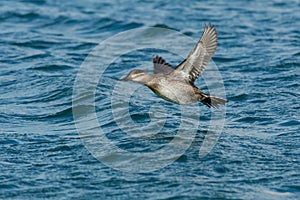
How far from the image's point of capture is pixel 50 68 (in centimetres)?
1391

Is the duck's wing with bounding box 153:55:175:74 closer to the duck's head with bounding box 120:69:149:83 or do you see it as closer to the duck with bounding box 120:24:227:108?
the duck with bounding box 120:24:227:108

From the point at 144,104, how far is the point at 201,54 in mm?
2593

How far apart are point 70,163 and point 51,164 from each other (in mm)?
234

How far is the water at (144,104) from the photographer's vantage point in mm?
8062

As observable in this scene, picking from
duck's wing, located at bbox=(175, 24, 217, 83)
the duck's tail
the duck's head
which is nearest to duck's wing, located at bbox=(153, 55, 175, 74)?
duck's wing, located at bbox=(175, 24, 217, 83)

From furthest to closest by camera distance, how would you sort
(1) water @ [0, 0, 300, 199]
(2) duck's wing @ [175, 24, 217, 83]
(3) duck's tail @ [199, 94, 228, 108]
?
1. (3) duck's tail @ [199, 94, 228, 108]
2. (2) duck's wing @ [175, 24, 217, 83]
3. (1) water @ [0, 0, 300, 199]

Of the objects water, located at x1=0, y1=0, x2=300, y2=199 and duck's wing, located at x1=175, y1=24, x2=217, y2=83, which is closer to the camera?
water, located at x1=0, y1=0, x2=300, y2=199

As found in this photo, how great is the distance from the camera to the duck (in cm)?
891

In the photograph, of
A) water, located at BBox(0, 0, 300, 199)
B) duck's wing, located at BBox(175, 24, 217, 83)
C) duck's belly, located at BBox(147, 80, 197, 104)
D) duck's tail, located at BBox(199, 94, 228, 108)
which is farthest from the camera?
duck's tail, located at BBox(199, 94, 228, 108)

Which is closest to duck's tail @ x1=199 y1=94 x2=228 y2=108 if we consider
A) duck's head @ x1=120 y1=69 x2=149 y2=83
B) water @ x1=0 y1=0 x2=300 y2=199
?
water @ x1=0 y1=0 x2=300 y2=199

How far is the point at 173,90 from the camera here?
893 centimetres

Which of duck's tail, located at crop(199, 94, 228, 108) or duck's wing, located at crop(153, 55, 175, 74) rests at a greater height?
duck's wing, located at crop(153, 55, 175, 74)

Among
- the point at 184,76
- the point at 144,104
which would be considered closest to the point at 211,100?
the point at 184,76

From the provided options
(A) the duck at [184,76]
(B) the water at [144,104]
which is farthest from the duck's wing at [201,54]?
(B) the water at [144,104]
